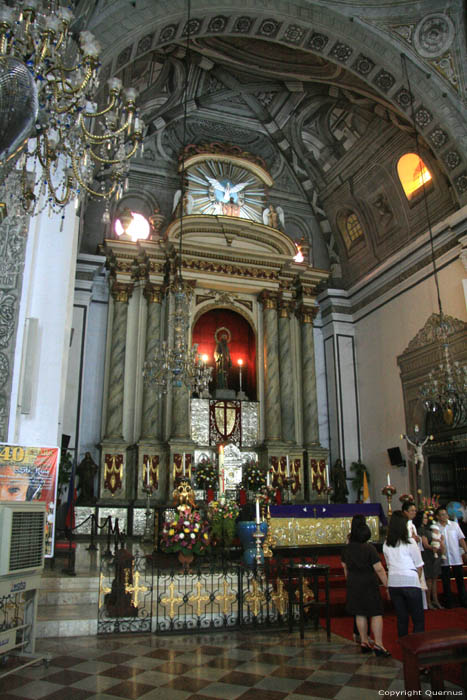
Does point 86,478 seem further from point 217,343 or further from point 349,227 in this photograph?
point 349,227

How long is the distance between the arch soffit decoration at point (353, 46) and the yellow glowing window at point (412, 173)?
45.6 inches

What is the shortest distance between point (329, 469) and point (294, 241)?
22.7 ft

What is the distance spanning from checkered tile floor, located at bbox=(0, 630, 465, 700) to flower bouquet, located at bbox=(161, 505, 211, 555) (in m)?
1.71

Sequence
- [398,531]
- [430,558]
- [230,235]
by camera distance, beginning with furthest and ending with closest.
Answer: [230,235] → [430,558] → [398,531]

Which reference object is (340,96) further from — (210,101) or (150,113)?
(150,113)

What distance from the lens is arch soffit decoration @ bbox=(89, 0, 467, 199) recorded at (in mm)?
11867

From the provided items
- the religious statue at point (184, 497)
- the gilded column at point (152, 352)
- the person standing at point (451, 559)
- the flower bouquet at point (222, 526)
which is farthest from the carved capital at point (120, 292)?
the person standing at point (451, 559)

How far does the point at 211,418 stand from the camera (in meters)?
14.8

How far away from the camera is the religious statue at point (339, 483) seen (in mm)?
14555

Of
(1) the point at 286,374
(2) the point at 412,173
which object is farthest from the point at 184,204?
(2) the point at 412,173

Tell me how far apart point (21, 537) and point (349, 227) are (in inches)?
567

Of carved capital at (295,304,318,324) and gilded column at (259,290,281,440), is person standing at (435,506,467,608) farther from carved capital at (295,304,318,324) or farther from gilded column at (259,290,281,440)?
carved capital at (295,304,318,324)

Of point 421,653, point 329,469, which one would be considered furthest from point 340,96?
point 421,653

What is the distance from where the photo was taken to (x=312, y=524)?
9570 mm
